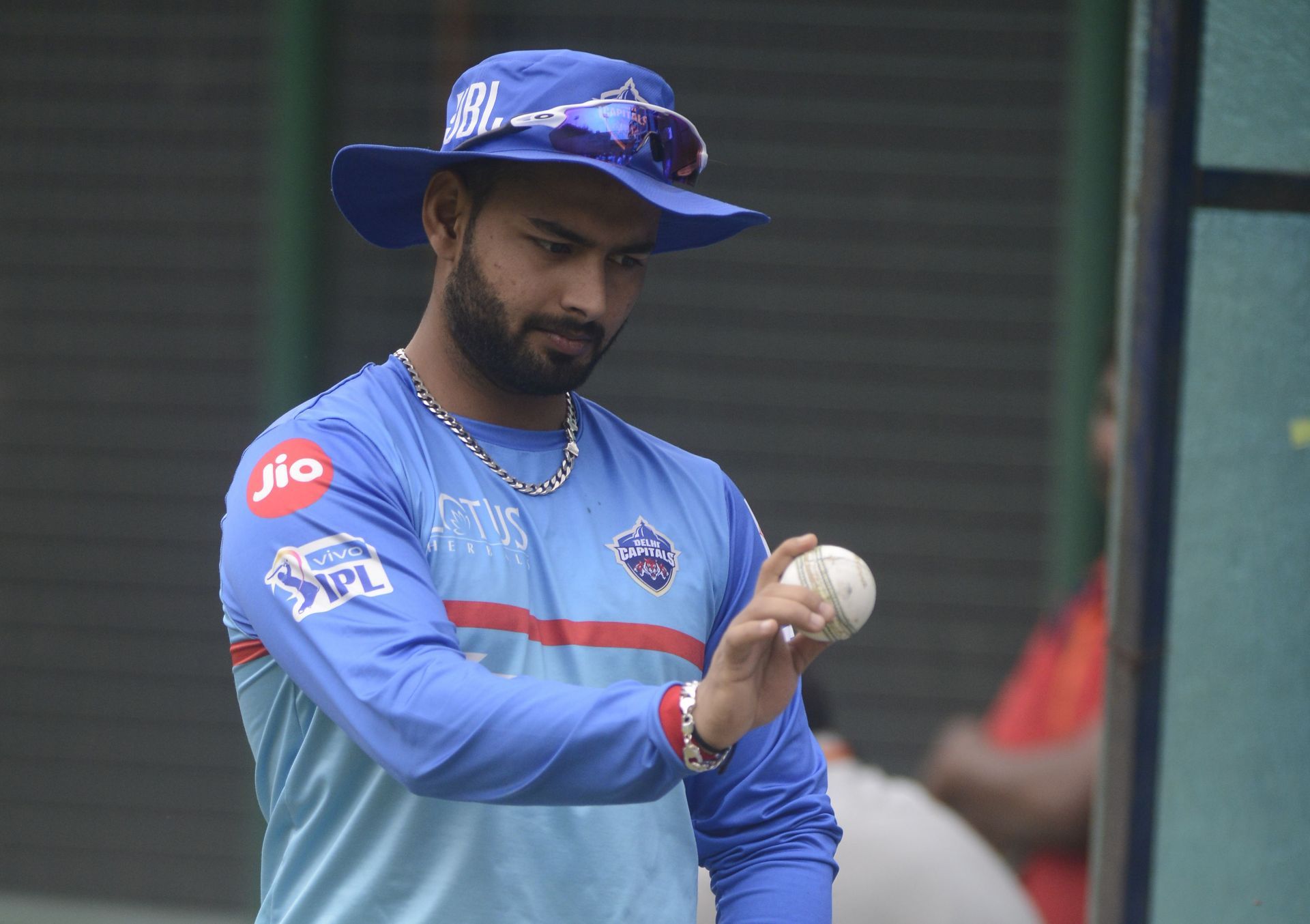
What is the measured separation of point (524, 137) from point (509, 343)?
26cm

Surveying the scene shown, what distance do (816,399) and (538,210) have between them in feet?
11.3

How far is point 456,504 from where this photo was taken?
77.0 inches

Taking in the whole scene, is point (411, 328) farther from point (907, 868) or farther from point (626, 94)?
point (626, 94)

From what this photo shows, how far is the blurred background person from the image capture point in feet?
9.75

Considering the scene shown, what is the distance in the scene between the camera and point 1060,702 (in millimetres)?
4125

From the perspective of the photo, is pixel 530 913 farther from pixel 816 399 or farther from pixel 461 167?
pixel 816 399

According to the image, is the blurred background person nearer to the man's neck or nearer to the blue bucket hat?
the man's neck

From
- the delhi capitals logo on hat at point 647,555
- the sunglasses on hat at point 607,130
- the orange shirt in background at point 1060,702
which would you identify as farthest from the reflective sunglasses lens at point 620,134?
the orange shirt in background at point 1060,702

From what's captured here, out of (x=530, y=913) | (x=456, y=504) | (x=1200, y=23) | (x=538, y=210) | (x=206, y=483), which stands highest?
(x=1200, y=23)

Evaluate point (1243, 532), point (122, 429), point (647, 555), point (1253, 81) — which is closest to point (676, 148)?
point (647, 555)

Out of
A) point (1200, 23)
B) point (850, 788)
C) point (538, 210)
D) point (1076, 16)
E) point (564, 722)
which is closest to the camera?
point (564, 722)

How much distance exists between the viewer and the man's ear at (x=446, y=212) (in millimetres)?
2152

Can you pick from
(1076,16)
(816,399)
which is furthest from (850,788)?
(1076,16)

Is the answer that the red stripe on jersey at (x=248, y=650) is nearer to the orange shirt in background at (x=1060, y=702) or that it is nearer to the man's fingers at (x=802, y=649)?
the man's fingers at (x=802, y=649)
